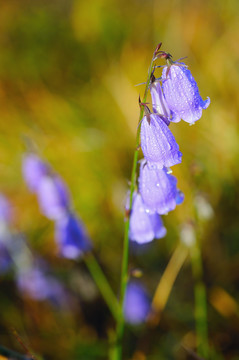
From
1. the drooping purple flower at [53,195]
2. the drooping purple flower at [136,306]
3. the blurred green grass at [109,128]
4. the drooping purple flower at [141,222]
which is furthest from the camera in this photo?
the blurred green grass at [109,128]

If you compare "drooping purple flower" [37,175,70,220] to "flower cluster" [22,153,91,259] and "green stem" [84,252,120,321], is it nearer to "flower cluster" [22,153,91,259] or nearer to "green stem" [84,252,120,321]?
"flower cluster" [22,153,91,259]

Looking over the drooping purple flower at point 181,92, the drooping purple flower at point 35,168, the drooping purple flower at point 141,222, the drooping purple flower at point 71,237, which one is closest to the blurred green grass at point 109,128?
the drooping purple flower at point 141,222

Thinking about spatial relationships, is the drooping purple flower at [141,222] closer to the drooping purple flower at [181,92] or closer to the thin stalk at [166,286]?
the drooping purple flower at [181,92]

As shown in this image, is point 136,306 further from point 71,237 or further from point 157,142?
point 157,142

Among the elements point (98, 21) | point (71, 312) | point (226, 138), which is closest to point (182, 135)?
point (226, 138)

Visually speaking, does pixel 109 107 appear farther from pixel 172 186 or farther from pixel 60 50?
pixel 172 186

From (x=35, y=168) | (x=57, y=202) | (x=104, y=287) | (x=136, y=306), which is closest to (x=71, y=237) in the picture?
(x=57, y=202)
